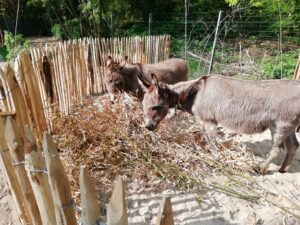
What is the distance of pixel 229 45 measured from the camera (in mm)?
11875

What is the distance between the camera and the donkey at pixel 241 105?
4102 millimetres

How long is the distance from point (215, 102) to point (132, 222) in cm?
204

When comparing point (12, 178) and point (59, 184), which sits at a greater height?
point (59, 184)

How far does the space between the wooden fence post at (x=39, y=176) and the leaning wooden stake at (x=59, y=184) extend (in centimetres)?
21

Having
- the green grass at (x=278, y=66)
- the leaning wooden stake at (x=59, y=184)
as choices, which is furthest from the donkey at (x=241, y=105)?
the green grass at (x=278, y=66)

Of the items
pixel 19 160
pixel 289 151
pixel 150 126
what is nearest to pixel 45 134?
pixel 19 160

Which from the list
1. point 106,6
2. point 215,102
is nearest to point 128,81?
point 215,102

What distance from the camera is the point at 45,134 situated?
5.57 ft

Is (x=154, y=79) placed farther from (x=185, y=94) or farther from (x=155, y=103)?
(x=185, y=94)

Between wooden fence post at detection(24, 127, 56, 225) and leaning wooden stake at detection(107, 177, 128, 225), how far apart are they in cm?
77

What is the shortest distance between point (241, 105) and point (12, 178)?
9.82ft

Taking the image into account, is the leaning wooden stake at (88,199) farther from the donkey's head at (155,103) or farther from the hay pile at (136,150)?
the donkey's head at (155,103)

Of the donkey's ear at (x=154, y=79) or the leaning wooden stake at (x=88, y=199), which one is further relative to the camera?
the donkey's ear at (x=154, y=79)

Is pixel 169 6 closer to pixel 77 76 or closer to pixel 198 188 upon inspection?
pixel 77 76
